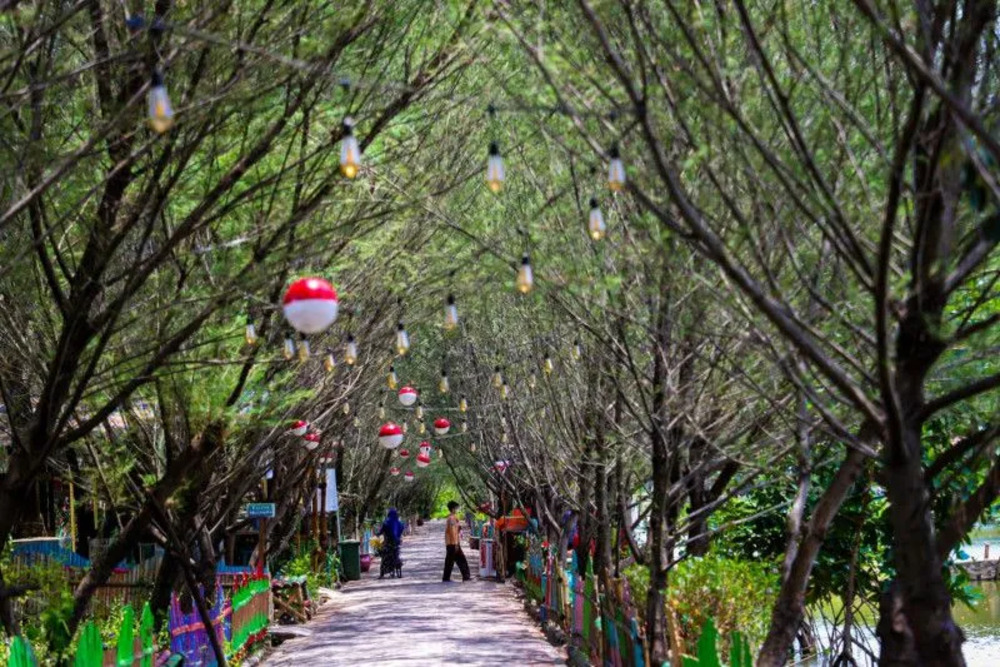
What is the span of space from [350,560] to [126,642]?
25.4 metres

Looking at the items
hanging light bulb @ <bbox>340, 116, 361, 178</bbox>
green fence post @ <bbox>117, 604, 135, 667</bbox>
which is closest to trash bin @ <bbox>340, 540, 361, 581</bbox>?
green fence post @ <bbox>117, 604, 135, 667</bbox>

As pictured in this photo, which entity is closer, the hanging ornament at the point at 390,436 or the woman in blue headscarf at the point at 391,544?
the hanging ornament at the point at 390,436

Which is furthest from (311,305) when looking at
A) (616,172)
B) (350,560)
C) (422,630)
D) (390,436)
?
(350,560)

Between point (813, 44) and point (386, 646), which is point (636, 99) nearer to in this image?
point (813, 44)

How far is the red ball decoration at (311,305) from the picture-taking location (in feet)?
24.0

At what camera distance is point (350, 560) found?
35.4 meters

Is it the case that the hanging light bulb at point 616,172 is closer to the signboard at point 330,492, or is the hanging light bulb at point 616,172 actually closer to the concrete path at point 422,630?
the concrete path at point 422,630

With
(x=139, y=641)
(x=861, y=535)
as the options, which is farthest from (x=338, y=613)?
(x=139, y=641)

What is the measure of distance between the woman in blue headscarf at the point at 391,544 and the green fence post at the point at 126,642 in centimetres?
2236

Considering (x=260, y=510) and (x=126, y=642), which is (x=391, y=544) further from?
(x=126, y=642)

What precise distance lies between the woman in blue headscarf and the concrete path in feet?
5.00

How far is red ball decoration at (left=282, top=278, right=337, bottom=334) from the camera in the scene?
7.32 m

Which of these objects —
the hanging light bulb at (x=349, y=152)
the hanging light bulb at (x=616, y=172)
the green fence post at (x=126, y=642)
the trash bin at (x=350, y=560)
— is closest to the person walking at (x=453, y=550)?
the trash bin at (x=350, y=560)

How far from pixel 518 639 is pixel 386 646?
2138 mm
